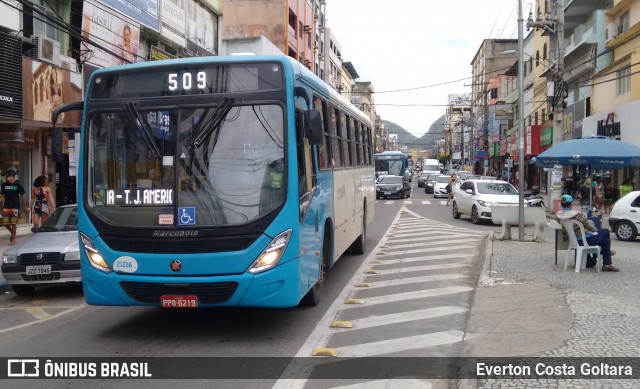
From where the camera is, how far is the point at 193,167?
20.6ft

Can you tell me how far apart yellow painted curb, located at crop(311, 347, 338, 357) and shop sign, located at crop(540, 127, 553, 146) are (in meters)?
35.6

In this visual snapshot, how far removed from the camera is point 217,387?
5129 millimetres

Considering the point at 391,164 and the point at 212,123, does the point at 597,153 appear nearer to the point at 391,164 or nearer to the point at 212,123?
the point at 212,123

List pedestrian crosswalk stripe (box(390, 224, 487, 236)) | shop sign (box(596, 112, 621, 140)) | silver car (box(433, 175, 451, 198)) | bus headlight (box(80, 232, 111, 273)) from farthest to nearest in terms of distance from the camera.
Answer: silver car (box(433, 175, 451, 198)), shop sign (box(596, 112, 621, 140)), pedestrian crosswalk stripe (box(390, 224, 487, 236)), bus headlight (box(80, 232, 111, 273))

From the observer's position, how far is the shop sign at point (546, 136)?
3831cm

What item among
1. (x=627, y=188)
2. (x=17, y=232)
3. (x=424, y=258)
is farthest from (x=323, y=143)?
(x=627, y=188)

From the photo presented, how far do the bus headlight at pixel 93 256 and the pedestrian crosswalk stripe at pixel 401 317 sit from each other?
2.82 meters

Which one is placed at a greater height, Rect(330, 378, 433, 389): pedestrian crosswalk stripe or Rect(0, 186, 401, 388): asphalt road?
Rect(330, 378, 433, 389): pedestrian crosswalk stripe

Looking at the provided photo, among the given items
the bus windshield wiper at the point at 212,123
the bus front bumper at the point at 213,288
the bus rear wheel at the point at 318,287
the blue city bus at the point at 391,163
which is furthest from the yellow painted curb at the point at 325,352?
the blue city bus at the point at 391,163

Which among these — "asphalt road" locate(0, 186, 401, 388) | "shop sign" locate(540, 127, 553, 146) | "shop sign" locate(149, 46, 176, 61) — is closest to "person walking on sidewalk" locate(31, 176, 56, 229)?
"asphalt road" locate(0, 186, 401, 388)

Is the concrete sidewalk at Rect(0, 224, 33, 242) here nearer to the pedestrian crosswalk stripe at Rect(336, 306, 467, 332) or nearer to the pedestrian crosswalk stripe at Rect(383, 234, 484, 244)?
the pedestrian crosswalk stripe at Rect(383, 234, 484, 244)

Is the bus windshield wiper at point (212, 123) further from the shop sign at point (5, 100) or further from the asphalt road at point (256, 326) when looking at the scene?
the shop sign at point (5, 100)

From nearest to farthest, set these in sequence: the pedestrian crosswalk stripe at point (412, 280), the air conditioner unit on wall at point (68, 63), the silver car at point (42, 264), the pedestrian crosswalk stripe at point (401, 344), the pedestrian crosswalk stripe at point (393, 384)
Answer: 1. the pedestrian crosswalk stripe at point (393, 384)
2. the pedestrian crosswalk stripe at point (401, 344)
3. the silver car at point (42, 264)
4. the pedestrian crosswalk stripe at point (412, 280)
5. the air conditioner unit on wall at point (68, 63)

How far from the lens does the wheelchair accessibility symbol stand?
6156 mm
